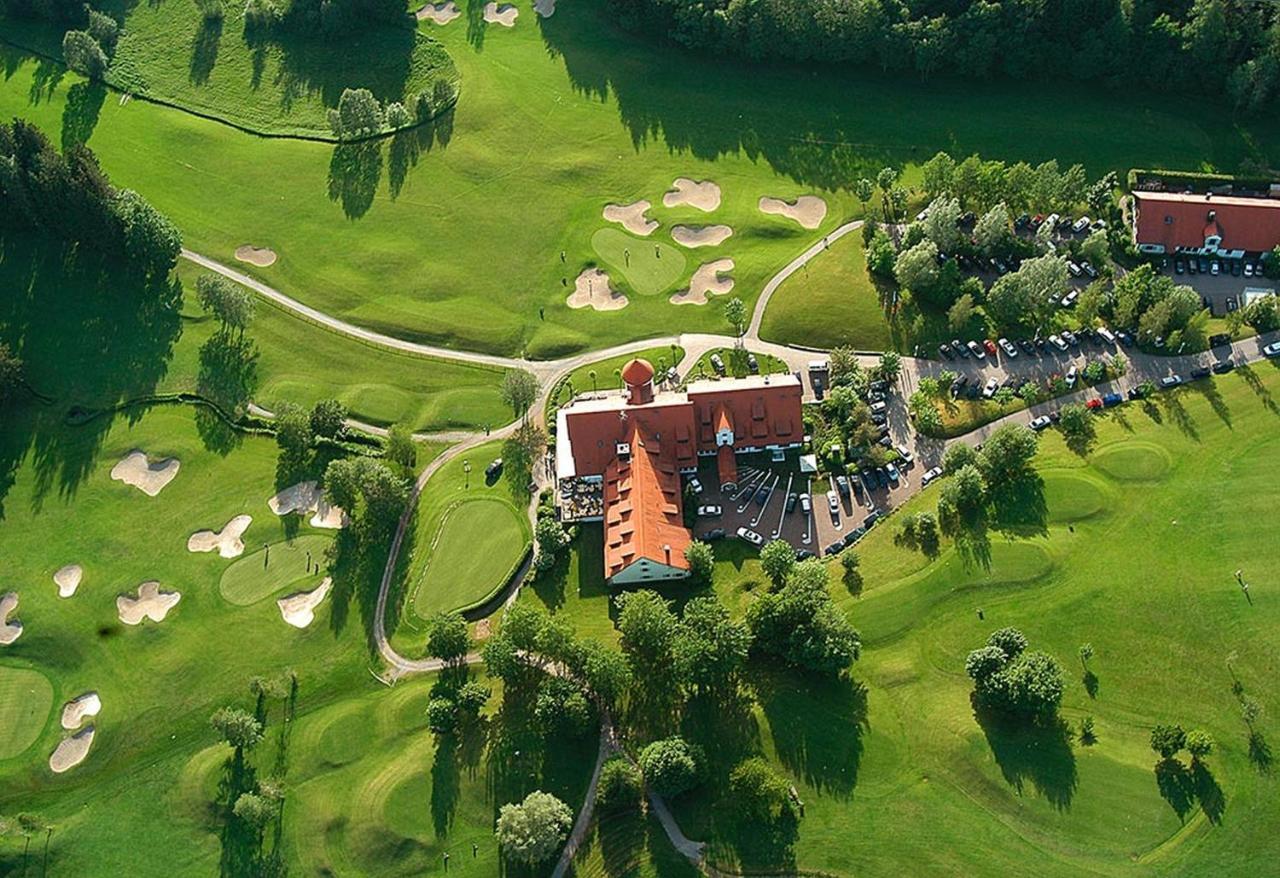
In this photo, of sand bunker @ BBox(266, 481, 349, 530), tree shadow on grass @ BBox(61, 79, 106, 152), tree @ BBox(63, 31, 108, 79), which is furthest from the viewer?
tree @ BBox(63, 31, 108, 79)

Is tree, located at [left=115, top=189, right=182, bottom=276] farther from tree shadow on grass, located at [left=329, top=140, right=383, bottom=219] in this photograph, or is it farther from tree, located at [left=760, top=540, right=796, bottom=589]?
tree, located at [left=760, top=540, right=796, bottom=589]

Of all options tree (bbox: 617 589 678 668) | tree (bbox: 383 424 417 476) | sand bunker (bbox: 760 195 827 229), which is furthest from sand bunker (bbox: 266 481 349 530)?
sand bunker (bbox: 760 195 827 229)

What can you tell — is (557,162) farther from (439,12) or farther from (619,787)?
(619,787)

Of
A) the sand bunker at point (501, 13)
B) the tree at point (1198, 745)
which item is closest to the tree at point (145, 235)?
the sand bunker at point (501, 13)

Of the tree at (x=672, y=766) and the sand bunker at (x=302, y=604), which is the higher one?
the tree at (x=672, y=766)

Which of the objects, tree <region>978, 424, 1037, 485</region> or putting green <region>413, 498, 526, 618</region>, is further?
putting green <region>413, 498, 526, 618</region>

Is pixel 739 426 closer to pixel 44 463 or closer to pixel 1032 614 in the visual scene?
pixel 1032 614

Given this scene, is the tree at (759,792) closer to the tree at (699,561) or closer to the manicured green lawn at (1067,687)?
the manicured green lawn at (1067,687)

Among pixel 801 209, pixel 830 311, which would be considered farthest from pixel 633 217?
pixel 830 311
